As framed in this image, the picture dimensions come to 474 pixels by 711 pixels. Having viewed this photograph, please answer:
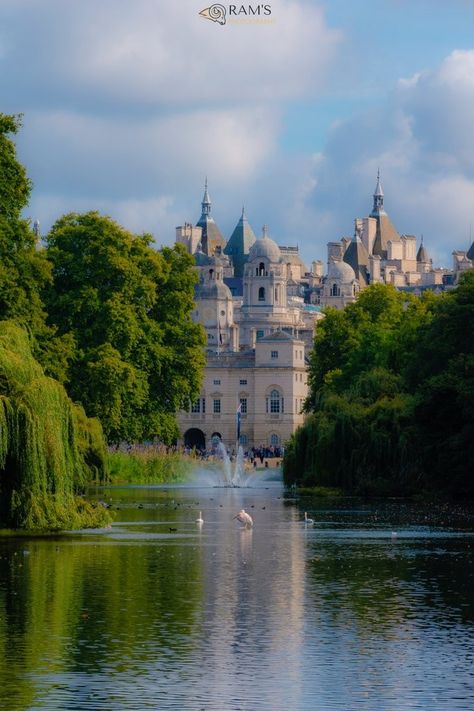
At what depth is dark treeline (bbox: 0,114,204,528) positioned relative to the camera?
38.3 metres

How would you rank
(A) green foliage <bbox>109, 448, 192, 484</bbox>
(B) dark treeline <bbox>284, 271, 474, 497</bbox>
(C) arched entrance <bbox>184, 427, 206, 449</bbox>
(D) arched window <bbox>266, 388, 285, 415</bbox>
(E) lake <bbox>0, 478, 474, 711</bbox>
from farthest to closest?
1. (C) arched entrance <bbox>184, 427, 206, 449</bbox>
2. (D) arched window <bbox>266, 388, 285, 415</bbox>
3. (A) green foliage <bbox>109, 448, 192, 484</bbox>
4. (B) dark treeline <bbox>284, 271, 474, 497</bbox>
5. (E) lake <bbox>0, 478, 474, 711</bbox>

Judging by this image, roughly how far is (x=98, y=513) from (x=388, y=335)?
5181 cm

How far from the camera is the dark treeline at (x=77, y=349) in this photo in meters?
38.3

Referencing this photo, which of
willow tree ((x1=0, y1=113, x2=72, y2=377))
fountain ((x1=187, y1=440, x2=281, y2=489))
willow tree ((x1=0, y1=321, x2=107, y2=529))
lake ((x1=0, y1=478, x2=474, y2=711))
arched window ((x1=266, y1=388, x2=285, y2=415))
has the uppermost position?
arched window ((x1=266, y1=388, x2=285, y2=415))

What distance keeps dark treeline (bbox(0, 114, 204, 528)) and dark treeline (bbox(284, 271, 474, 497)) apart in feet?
22.9

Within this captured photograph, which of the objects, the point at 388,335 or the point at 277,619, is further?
the point at 388,335

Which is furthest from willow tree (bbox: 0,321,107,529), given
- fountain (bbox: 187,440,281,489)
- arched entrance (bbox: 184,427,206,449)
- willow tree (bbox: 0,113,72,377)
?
arched entrance (bbox: 184,427,206,449)

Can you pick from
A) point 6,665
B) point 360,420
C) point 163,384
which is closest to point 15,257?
point 360,420

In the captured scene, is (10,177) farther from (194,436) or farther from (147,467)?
(194,436)

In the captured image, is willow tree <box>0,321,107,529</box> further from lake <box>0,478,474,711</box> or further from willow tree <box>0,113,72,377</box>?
willow tree <box>0,113,72,377</box>

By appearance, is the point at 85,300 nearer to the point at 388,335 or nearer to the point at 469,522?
the point at 388,335

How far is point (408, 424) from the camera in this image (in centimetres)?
6303

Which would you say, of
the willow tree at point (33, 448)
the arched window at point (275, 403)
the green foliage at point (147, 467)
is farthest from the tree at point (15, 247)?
the arched window at point (275, 403)

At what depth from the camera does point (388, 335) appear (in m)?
93.3
